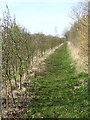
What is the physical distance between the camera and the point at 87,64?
15273 mm

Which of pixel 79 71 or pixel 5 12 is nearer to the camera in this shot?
pixel 5 12

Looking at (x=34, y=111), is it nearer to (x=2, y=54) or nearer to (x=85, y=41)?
(x=2, y=54)

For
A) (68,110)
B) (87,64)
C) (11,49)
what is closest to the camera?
(68,110)

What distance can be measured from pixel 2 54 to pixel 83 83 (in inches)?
183

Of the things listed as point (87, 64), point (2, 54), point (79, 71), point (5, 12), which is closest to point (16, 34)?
point (5, 12)

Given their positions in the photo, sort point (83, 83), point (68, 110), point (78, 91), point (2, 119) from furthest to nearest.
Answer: point (83, 83) < point (78, 91) < point (68, 110) < point (2, 119)

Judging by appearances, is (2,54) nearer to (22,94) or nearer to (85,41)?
(22,94)

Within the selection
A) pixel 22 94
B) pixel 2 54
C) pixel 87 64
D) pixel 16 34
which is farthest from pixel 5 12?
pixel 87 64

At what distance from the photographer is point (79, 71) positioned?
14.3 m

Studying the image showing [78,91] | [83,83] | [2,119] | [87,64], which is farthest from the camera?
[87,64]

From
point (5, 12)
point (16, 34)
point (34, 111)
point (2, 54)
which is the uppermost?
point (5, 12)

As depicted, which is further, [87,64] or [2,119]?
[87,64]

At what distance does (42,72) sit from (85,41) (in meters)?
3.43

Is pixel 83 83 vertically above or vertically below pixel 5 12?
below
